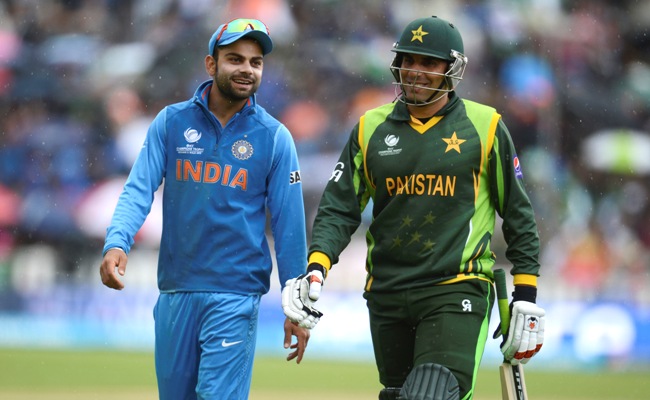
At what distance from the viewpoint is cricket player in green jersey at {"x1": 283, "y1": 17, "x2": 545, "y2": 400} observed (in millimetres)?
5363

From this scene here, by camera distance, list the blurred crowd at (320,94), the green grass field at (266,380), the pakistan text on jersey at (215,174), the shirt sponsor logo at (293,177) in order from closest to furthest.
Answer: the pakistan text on jersey at (215,174), the shirt sponsor logo at (293,177), the green grass field at (266,380), the blurred crowd at (320,94)

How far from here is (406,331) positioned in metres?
5.56

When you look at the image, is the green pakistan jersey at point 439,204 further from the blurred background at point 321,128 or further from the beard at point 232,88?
the blurred background at point 321,128

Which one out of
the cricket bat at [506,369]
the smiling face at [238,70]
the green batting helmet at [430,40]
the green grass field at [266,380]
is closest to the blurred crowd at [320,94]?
the green grass field at [266,380]

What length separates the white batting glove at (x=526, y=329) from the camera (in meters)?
5.34

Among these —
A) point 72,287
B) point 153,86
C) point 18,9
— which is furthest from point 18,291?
point 18,9

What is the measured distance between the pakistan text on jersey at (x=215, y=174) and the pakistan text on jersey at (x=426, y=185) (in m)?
0.82

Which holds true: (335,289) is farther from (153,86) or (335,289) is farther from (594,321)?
(153,86)

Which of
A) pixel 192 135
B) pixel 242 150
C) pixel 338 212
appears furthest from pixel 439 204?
pixel 192 135

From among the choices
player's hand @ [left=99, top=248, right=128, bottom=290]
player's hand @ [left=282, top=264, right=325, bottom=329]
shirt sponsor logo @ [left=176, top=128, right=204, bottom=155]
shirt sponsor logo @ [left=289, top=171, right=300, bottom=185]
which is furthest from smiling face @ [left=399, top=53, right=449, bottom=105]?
player's hand @ [left=99, top=248, right=128, bottom=290]

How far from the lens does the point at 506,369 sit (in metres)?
5.47

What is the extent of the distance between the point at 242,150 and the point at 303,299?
3.10 feet

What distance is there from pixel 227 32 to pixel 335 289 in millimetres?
8982

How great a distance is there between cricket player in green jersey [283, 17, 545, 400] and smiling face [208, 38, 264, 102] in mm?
644
